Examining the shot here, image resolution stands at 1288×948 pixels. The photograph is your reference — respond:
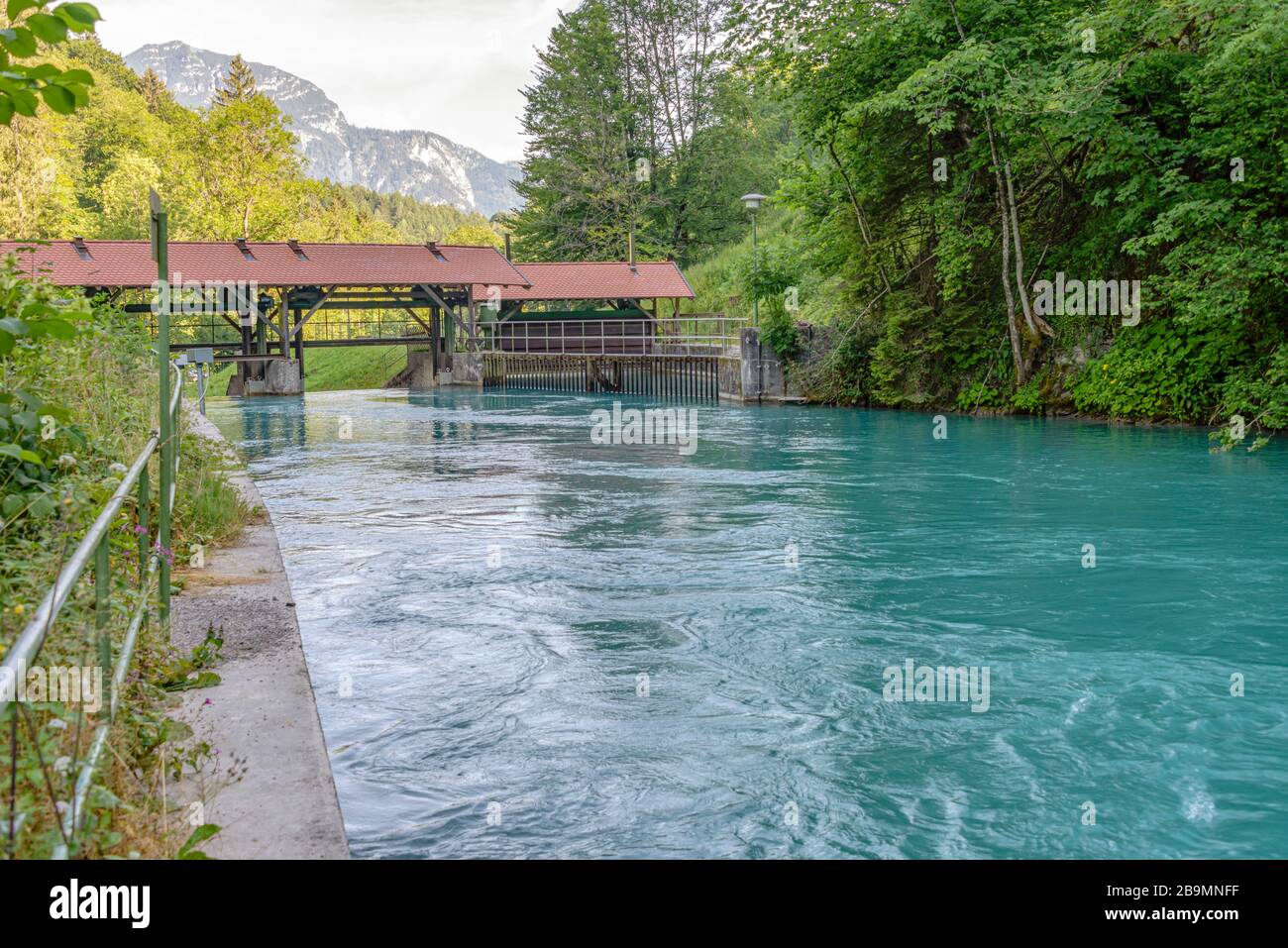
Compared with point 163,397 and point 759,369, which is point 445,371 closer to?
point 759,369

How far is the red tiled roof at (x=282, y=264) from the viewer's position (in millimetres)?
41406

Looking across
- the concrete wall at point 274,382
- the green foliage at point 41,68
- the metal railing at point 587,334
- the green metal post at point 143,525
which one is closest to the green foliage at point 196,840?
the green foliage at point 41,68

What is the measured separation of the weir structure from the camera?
136 feet

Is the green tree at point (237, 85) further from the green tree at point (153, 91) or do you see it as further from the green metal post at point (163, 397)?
the green metal post at point (163, 397)

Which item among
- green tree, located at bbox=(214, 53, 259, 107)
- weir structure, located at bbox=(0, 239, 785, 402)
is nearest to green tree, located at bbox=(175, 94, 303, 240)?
green tree, located at bbox=(214, 53, 259, 107)

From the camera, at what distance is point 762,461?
20688mm

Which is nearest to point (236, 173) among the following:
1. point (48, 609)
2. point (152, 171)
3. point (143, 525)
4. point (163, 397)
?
point (152, 171)

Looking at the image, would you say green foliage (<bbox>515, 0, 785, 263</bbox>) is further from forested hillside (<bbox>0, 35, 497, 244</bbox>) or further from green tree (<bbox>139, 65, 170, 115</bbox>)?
green tree (<bbox>139, 65, 170, 115</bbox>)

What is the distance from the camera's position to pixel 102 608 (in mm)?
4391

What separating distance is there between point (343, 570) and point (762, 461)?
1028cm

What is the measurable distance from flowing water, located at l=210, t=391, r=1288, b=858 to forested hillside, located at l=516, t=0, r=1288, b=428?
19.6ft

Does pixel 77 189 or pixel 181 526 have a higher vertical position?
pixel 77 189
